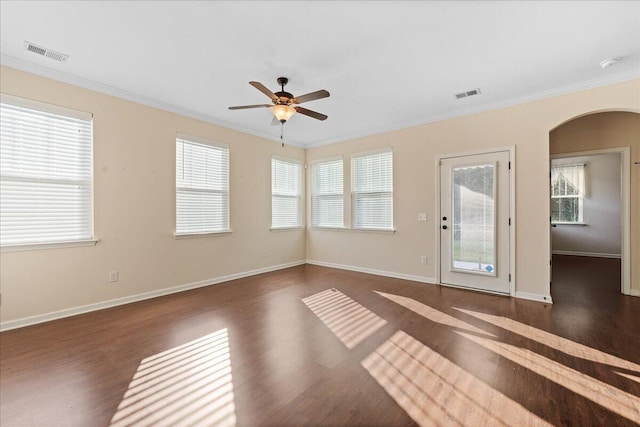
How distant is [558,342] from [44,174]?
5672 mm

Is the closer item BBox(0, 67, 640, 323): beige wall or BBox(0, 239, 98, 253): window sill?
BBox(0, 239, 98, 253): window sill

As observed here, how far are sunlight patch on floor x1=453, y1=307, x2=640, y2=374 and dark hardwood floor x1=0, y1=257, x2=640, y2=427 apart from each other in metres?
0.02

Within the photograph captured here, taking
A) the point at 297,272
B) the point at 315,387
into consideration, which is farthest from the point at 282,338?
the point at 297,272

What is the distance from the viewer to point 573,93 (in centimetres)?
361

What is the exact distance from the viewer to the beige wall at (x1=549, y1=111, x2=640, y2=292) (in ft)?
13.1

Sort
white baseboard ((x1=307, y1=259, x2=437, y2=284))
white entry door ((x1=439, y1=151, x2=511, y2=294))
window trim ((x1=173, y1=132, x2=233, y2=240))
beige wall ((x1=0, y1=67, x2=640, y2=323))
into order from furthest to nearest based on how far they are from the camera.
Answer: white baseboard ((x1=307, y1=259, x2=437, y2=284)) → window trim ((x1=173, y1=132, x2=233, y2=240)) → white entry door ((x1=439, y1=151, x2=511, y2=294)) → beige wall ((x1=0, y1=67, x2=640, y2=323))

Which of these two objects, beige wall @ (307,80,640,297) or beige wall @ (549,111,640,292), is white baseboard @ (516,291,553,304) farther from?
beige wall @ (549,111,640,292)

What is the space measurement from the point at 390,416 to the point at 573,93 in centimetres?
440

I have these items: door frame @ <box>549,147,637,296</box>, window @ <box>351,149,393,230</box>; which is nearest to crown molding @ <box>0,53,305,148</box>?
window @ <box>351,149,393,230</box>

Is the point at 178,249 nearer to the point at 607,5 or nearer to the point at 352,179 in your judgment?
the point at 352,179

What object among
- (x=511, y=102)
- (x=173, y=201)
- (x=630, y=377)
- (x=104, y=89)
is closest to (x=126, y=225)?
(x=173, y=201)

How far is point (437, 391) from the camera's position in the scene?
1.95 metres

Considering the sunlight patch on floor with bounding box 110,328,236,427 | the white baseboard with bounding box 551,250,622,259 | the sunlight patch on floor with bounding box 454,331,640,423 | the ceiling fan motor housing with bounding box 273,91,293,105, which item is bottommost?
the sunlight patch on floor with bounding box 110,328,236,427

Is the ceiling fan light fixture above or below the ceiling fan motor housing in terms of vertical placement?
below
